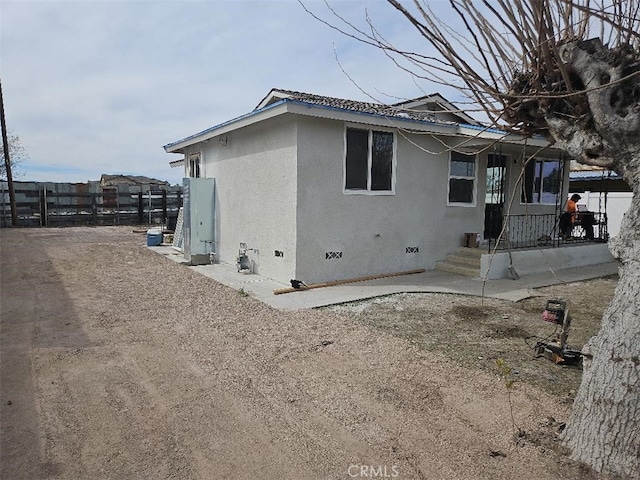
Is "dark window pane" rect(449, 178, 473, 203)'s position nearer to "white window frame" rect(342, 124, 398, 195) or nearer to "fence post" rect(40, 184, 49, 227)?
"white window frame" rect(342, 124, 398, 195)

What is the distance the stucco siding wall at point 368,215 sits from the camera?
25.9ft

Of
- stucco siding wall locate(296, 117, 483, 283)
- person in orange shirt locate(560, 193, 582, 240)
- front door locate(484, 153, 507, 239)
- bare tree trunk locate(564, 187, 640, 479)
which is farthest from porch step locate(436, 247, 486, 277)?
bare tree trunk locate(564, 187, 640, 479)

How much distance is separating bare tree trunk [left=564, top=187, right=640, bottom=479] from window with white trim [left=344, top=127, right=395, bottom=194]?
5943 millimetres

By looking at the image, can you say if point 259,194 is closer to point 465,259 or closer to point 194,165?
point 465,259

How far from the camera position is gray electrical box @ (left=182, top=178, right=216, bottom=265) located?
35.0ft

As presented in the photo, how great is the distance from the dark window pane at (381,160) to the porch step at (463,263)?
2.35 m

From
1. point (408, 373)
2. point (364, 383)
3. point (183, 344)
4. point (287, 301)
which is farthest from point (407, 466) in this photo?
point (287, 301)

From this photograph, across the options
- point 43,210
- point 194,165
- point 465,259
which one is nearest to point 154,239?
point 194,165

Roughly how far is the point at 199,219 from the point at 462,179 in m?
6.53

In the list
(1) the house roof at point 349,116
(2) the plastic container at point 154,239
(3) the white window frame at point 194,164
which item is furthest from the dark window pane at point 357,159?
(2) the plastic container at point 154,239

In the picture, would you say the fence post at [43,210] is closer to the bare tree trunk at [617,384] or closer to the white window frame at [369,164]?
the white window frame at [369,164]

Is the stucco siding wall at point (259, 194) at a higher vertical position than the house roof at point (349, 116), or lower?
lower

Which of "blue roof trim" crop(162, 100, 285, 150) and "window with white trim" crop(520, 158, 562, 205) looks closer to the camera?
"blue roof trim" crop(162, 100, 285, 150)

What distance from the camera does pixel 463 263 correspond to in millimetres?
9695
